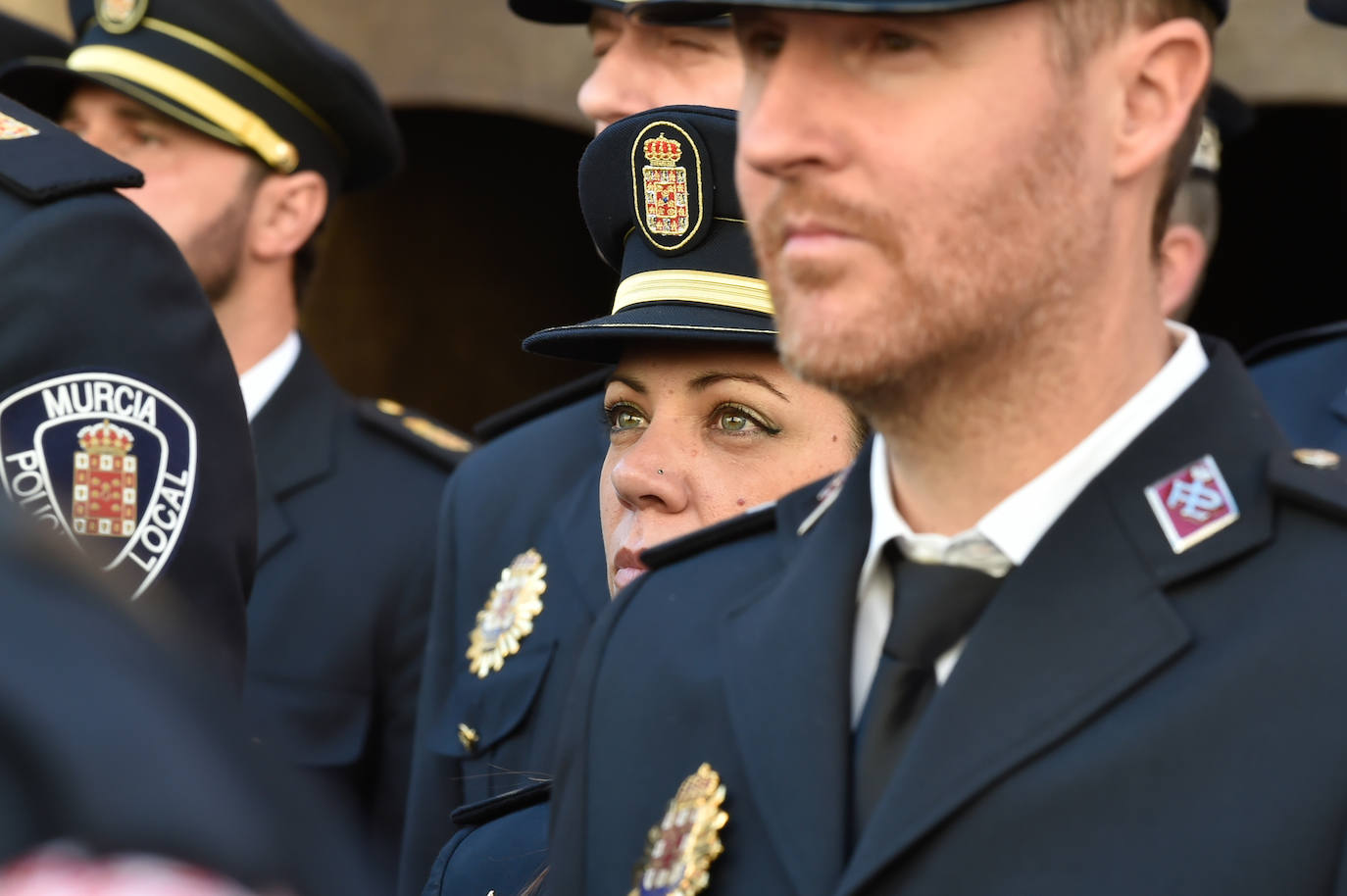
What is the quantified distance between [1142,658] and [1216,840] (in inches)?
6.4

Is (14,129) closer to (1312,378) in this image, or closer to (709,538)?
(709,538)

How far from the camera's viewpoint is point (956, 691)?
1.69 metres

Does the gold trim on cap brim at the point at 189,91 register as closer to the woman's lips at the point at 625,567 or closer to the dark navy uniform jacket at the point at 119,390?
the dark navy uniform jacket at the point at 119,390

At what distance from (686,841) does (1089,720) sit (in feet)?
1.32

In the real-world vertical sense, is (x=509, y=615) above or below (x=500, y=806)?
below

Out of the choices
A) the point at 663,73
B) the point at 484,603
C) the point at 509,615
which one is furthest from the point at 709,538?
the point at 663,73

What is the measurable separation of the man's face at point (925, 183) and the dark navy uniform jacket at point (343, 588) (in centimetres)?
206

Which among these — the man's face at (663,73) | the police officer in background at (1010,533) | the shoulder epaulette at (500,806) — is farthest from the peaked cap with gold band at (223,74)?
the police officer in background at (1010,533)

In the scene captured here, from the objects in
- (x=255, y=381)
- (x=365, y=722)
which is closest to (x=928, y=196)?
(x=365, y=722)

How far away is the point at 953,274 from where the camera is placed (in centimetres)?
174

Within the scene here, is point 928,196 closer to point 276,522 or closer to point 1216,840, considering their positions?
point 1216,840

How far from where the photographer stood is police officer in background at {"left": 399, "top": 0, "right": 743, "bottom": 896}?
3156mm

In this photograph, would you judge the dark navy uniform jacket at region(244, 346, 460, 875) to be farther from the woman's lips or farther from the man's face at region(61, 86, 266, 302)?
the woman's lips

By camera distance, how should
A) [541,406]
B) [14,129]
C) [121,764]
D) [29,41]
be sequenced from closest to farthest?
1. [121,764]
2. [14,129]
3. [541,406]
4. [29,41]
